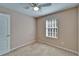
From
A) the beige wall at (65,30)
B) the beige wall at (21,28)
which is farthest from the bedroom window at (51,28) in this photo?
the beige wall at (21,28)

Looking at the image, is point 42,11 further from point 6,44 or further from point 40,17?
point 6,44

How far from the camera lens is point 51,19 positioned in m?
1.82

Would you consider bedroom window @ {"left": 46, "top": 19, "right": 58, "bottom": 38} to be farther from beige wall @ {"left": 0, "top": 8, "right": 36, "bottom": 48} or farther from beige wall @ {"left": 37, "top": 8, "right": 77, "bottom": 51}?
beige wall @ {"left": 0, "top": 8, "right": 36, "bottom": 48}

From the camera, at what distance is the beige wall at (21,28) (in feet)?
6.28

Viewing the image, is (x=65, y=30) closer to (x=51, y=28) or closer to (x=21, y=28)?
(x=51, y=28)

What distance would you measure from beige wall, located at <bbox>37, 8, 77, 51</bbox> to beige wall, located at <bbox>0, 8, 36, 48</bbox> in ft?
0.60

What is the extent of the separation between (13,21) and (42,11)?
2.24ft

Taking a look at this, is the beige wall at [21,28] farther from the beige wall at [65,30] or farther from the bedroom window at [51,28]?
the bedroom window at [51,28]

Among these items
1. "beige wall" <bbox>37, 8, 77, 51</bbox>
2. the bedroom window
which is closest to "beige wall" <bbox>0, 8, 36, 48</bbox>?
"beige wall" <bbox>37, 8, 77, 51</bbox>

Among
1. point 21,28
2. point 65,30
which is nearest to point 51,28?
point 65,30

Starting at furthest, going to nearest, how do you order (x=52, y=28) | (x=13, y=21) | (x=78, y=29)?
A: (x=78, y=29) < (x=13, y=21) < (x=52, y=28)

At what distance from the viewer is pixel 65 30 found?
1.90 m

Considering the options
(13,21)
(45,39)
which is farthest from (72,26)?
(13,21)

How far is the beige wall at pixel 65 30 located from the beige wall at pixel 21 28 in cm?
18
